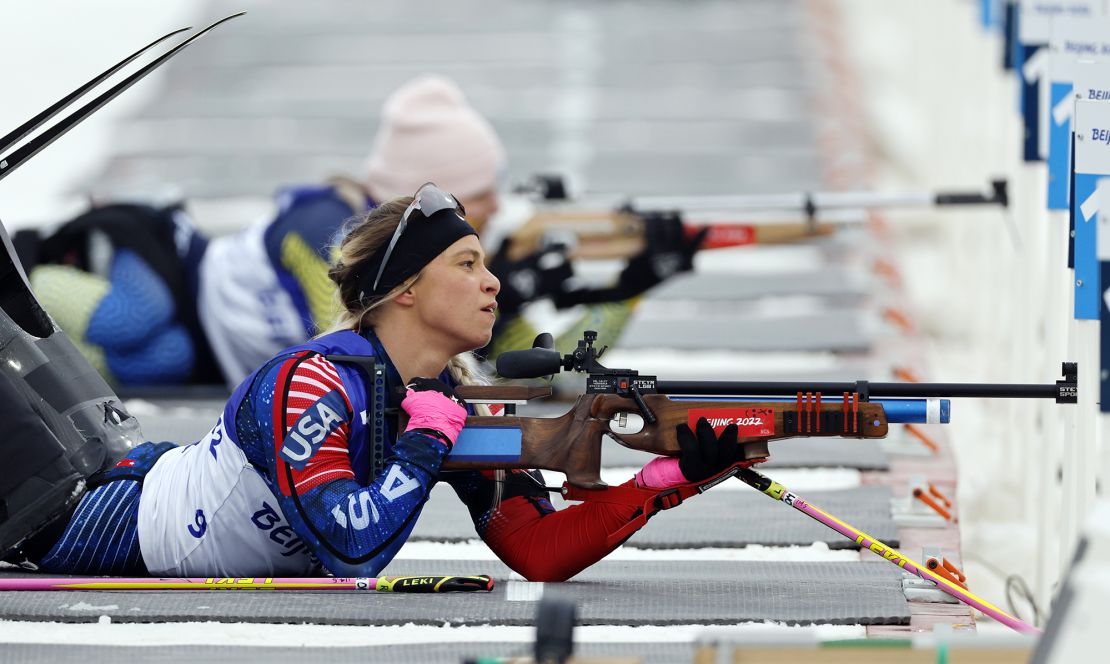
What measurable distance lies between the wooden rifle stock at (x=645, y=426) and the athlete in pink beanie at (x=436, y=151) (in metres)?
2.94

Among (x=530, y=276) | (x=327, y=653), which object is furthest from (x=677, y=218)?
(x=327, y=653)

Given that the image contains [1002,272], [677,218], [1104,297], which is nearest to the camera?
[1104,297]

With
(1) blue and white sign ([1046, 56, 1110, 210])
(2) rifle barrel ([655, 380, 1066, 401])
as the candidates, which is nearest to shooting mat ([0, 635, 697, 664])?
(2) rifle barrel ([655, 380, 1066, 401])

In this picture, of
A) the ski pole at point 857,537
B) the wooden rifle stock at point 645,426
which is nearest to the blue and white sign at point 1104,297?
the wooden rifle stock at point 645,426

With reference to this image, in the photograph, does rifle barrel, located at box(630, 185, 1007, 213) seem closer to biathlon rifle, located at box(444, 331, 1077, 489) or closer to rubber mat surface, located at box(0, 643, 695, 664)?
biathlon rifle, located at box(444, 331, 1077, 489)

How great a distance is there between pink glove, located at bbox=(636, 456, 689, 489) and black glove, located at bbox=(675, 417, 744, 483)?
5cm

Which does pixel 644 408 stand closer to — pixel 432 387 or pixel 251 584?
pixel 432 387

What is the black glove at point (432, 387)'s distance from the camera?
3.60 metres

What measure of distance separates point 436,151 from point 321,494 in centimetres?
326

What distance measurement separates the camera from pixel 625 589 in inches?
149

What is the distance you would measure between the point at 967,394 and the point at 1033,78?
7.59 ft

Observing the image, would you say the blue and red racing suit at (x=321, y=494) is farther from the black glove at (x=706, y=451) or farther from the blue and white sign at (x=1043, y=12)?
the blue and white sign at (x=1043, y=12)

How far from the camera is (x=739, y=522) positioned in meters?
4.59

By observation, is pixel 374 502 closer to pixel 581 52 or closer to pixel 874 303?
pixel 874 303
